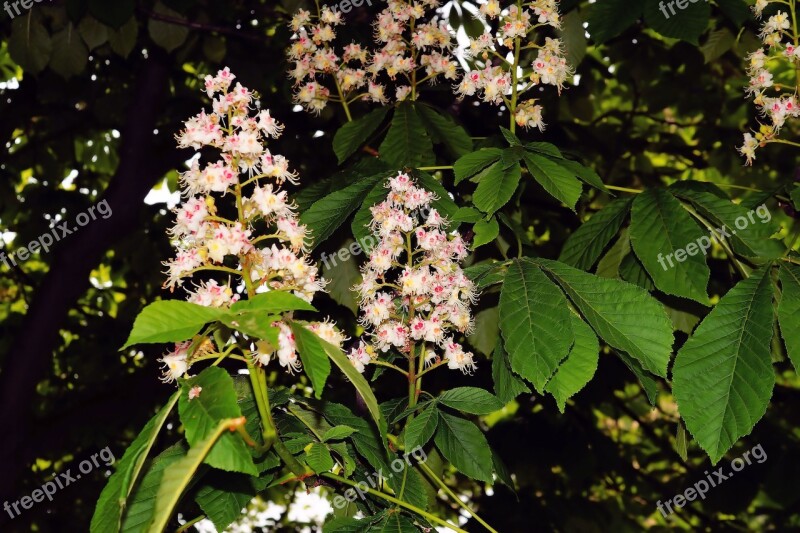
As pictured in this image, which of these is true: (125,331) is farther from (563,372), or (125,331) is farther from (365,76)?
(563,372)

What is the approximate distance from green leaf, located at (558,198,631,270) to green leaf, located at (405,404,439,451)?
0.54 meters

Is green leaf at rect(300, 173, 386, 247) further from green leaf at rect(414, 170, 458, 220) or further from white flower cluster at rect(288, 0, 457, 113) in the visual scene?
white flower cluster at rect(288, 0, 457, 113)

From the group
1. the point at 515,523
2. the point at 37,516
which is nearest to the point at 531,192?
the point at 515,523

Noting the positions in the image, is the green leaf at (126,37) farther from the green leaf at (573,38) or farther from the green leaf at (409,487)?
the green leaf at (409,487)

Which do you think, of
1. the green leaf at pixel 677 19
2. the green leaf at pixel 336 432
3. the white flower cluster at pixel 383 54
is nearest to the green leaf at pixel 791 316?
the green leaf at pixel 336 432

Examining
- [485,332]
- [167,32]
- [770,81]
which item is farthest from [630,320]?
[167,32]

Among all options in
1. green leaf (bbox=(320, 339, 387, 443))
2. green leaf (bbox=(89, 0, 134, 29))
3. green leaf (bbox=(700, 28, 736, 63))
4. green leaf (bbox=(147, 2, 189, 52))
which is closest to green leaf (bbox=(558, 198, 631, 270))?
green leaf (bbox=(320, 339, 387, 443))

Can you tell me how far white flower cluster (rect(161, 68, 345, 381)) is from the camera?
4.01ft

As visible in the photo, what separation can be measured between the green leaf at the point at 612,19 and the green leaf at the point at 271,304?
1402 millimetres

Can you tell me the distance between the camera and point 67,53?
3.12 m

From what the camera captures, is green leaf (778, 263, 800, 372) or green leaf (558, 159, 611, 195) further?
green leaf (558, 159, 611, 195)

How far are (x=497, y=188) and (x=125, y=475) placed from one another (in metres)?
0.92

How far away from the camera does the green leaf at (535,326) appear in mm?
→ 1392

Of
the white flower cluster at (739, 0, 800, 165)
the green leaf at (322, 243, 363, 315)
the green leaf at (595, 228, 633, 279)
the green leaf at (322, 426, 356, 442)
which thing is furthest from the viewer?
the green leaf at (322, 243, 363, 315)
